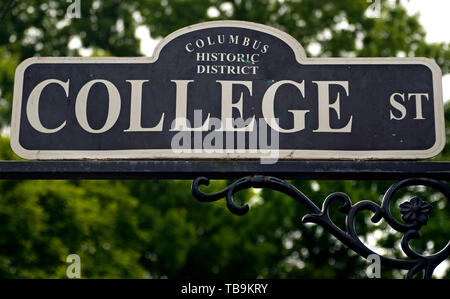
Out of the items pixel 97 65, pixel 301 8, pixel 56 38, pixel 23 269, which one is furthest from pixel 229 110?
pixel 56 38

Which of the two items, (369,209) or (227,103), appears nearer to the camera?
(369,209)

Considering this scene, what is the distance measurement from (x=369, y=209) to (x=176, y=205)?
12789 mm

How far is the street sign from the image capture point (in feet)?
8.16

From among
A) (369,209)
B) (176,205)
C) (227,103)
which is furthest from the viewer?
(176,205)

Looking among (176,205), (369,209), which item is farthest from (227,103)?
(176,205)

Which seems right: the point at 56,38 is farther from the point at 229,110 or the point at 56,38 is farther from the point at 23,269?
the point at 229,110

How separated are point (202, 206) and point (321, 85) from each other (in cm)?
1316

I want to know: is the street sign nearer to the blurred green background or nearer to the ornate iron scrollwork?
the ornate iron scrollwork

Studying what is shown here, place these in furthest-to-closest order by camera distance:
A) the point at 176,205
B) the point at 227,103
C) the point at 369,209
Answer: the point at 176,205 → the point at 227,103 → the point at 369,209

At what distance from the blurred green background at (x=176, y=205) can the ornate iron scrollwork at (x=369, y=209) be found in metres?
9.06

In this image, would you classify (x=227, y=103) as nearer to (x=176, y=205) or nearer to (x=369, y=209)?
(x=369, y=209)

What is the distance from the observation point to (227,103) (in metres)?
2.54

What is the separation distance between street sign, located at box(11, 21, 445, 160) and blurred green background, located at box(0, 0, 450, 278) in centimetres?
877

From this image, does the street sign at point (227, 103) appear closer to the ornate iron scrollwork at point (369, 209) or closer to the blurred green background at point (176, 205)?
the ornate iron scrollwork at point (369, 209)
